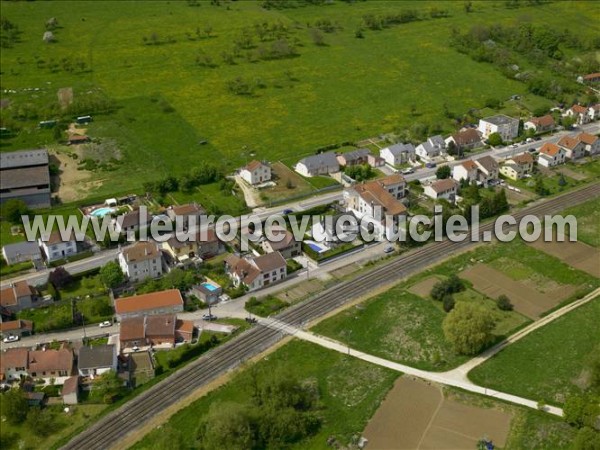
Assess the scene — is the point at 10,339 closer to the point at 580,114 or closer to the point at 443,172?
the point at 443,172

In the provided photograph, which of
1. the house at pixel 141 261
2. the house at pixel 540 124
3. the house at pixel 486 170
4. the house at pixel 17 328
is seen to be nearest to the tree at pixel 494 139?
the house at pixel 540 124

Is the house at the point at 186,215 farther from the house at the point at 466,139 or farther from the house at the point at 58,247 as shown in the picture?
the house at the point at 466,139

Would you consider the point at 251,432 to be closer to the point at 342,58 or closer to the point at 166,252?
the point at 166,252

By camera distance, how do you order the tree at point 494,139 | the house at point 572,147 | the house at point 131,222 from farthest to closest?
the tree at point 494,139 < the house at point 572,147 < the house at point 131,222

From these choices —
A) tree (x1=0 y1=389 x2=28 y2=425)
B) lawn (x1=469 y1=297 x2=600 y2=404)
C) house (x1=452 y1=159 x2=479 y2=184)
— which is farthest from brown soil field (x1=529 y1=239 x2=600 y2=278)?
tree (x1=0 y1=389 x2=28 y2=425)

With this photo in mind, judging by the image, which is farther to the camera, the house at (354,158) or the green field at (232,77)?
the green field at (232,77)

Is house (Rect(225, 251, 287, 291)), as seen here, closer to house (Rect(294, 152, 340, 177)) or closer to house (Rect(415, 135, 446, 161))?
house (Rect(294, 152, 340, 177))
